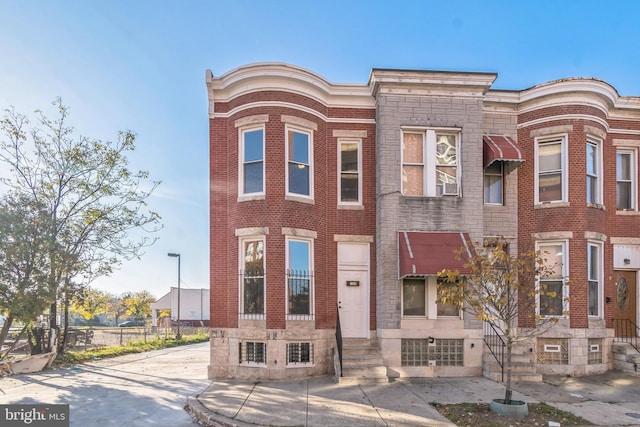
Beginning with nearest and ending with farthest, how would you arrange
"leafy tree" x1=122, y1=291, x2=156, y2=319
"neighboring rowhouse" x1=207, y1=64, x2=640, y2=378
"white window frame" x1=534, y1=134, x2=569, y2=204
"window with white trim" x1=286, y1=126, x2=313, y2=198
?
1. "neighboring rowhouse" x1=207, y1=64, x2=640, y2=378
2. "window with white trim" x1=286, y1=126, x2=313, y2=198
3. "white window frame" x1=534, y1=134, x2=569, y2=204
4. "leafy tree" x1=122, y1=291, x2=156, y2=319

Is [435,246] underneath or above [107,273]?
above

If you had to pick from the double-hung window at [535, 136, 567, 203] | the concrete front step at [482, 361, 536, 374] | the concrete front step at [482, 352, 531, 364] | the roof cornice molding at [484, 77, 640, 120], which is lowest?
the concrete front step at [482, 361, 536, 374]

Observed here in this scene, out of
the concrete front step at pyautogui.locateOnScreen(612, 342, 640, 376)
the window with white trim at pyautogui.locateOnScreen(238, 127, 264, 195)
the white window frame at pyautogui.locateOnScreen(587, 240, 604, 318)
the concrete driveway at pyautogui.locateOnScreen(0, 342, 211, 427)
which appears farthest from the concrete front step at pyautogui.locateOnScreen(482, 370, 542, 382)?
the window with white trim at pyautogui.locateOnScreen(238, 127, 264, 195)

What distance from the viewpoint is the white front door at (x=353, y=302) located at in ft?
41.1

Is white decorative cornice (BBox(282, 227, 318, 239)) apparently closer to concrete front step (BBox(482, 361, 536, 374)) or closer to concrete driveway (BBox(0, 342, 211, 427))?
concrete driveway (BBox(0, 342, 211, 427))

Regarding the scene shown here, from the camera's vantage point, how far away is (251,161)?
40.1 ft

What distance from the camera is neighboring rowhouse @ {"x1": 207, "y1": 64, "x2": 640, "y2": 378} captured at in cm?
1170

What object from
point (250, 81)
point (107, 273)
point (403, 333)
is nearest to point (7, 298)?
point (107, 273)

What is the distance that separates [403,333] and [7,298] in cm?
1038

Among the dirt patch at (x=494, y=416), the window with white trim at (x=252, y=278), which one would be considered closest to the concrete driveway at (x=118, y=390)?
the window with white trim at (x=252, y=278)

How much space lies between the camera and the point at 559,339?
12.3 metres

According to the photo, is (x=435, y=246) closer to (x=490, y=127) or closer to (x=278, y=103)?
(x=490, y=127)

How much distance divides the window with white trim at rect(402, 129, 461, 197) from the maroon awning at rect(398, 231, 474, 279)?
4.27 feet

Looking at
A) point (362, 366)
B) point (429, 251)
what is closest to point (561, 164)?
point (429, 251)
